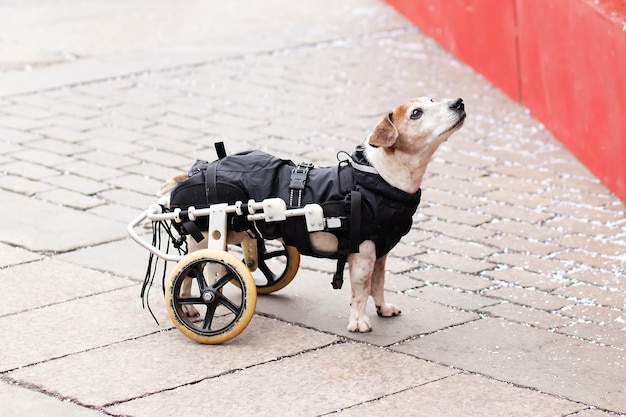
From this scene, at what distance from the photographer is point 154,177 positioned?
6586mm

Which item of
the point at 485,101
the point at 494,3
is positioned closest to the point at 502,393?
the point at 485,101

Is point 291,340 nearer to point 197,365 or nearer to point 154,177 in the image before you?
point 197,365

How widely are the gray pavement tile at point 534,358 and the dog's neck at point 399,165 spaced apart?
67 centimetres

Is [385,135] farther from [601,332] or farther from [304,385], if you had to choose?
[601,332]

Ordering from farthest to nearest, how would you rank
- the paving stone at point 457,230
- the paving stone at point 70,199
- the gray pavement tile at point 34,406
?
the paving stone at point 70,199
the paving stone at point 457,230
the gray pavement tile at point 34,406

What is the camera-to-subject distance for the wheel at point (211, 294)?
14.1 ft

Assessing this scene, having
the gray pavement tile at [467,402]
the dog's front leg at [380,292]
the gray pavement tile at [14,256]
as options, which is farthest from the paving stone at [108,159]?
the gray pavement tile at [467,402]

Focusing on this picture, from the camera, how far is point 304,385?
3.97 m

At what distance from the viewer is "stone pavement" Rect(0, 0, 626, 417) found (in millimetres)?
3979

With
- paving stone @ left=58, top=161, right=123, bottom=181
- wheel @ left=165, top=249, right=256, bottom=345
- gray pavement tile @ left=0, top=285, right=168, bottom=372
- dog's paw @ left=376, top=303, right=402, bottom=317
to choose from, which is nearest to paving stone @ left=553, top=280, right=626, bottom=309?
dog's paw @ left=376, top=303, right=402, bottom=317

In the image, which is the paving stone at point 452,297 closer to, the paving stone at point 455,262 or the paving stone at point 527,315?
the paving stone at point 527,315

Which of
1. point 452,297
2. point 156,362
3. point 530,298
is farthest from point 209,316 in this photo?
point 530,298

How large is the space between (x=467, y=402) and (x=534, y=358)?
0.58 metres

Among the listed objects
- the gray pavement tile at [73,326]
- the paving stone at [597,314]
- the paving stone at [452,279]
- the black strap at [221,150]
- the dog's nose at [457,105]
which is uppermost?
the dog's nose at [457,105]
